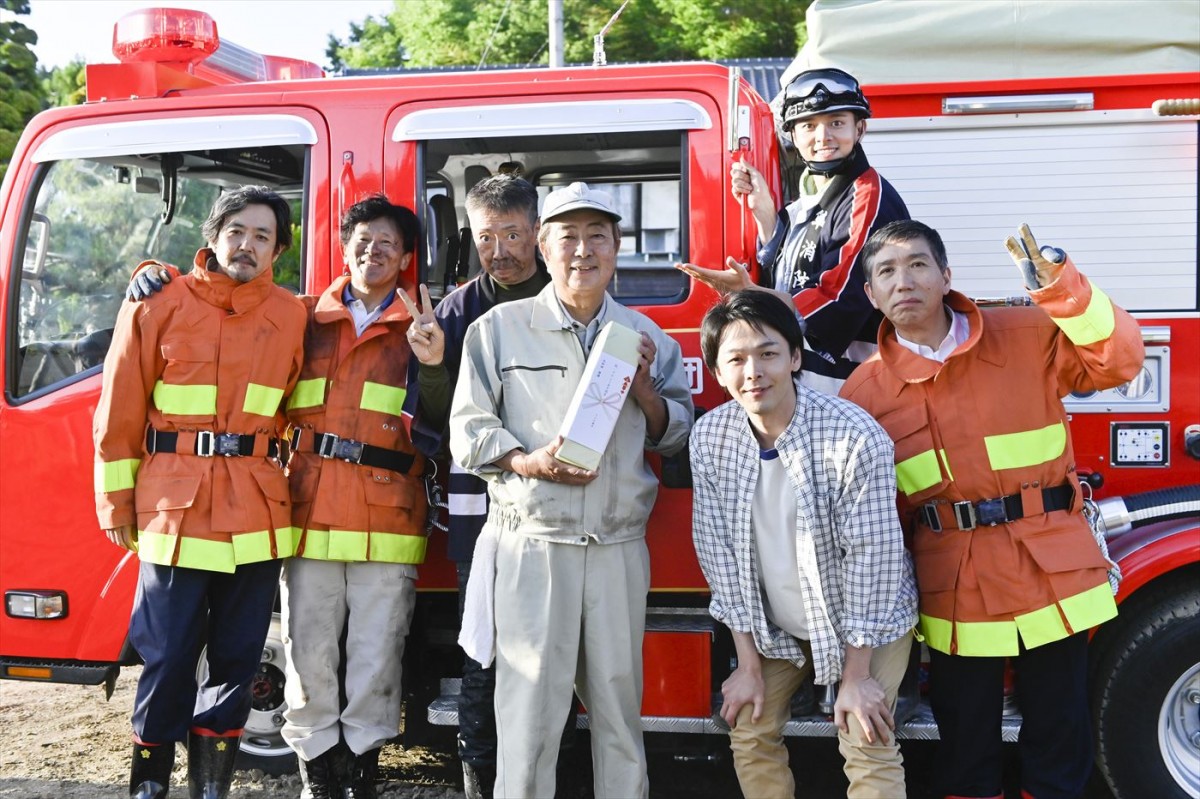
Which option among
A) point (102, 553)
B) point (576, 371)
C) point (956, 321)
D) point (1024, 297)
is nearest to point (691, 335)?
point (576, 371)

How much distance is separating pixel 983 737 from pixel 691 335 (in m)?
1.45

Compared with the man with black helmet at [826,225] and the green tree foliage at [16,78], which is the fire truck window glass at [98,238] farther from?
the green tree foliage at [16,78]

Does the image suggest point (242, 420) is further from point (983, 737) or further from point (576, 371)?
point (983, 737)

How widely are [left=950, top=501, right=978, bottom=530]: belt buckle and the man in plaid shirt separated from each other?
0.19 m

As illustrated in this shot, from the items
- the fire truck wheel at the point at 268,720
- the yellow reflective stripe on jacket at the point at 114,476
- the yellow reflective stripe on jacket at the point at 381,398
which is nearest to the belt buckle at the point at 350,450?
the yellow reflective stripe on jacket at the point at 381,398

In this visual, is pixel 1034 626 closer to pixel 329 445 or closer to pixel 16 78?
pixel 329 445

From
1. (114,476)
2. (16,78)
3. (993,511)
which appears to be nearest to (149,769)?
(114,476)

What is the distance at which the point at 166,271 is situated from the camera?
3.28 meters

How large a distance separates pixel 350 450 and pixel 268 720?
3.92 ft

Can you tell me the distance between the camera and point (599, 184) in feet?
14.2

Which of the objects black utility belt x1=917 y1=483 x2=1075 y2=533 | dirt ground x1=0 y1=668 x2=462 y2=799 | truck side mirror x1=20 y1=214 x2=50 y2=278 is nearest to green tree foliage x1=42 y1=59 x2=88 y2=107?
dirt ground x1=0 y1=668 x2=462 y2=799

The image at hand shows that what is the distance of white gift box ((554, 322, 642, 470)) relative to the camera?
2777 mm

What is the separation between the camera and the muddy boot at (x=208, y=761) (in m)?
3.36

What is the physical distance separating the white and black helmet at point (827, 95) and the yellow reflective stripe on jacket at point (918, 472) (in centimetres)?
110
